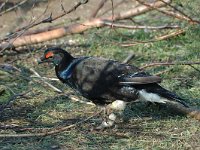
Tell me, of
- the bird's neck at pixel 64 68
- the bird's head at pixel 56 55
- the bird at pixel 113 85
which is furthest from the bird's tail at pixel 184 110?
the bird's head at pixel 56 55

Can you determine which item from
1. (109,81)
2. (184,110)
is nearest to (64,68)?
(109,81)

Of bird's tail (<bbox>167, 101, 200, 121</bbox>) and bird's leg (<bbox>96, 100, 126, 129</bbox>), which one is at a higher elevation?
bird's leg (<bbox>96, 100, 126, 129</bbox>)

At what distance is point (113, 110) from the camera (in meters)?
5.73

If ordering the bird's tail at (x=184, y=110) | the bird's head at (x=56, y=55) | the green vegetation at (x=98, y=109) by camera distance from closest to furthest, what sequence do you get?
1. the green vegetation at (x=98, y=109)
2. the bird's tail at (x=184, y=110)
3. the bird's head at (x=56, y=55)

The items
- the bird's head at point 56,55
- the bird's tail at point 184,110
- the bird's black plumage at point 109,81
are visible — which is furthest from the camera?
the bird's head at point 56,55

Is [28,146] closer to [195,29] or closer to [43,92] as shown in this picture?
[43,92]

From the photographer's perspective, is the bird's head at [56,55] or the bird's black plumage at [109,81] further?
the bird's head at [56,55]

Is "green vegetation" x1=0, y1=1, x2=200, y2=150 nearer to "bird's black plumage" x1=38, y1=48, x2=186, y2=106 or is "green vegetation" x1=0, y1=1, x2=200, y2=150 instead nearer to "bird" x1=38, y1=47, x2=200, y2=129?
"bird" x1=38, y1=47, x2=200, y2=129

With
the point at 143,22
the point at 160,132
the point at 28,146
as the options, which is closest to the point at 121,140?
the point at 160,132

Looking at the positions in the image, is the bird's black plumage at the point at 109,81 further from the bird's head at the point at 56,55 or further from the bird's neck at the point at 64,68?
the bird's head at the point at 56,55

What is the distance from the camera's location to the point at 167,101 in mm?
5680

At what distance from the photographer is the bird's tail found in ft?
A: 18.7

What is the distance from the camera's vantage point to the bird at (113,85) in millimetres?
5496

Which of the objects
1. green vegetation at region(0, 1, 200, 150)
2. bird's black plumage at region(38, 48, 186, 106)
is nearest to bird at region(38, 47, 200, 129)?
bird's black plumage at region(38, 48, 186, 106)
